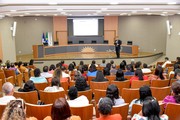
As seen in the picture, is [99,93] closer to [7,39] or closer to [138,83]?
[138,83]

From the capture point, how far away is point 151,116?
2.54 metres

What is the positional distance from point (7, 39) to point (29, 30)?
4.45m

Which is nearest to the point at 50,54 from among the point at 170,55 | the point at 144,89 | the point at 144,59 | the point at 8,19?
the point at 8,19

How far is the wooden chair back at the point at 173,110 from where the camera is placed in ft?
10.6

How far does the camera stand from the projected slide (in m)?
18.0

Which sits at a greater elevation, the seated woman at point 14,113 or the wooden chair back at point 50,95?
the seated woman at point 14,113

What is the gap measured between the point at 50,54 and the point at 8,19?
149 inches

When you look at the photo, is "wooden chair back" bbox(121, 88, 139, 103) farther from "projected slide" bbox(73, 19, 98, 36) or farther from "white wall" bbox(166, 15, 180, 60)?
"projected slide" bbox(73, 19, 98, 36)

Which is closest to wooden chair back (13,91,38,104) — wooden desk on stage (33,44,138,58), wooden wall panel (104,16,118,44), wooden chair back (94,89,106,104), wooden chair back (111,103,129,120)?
wooden chair back (94,89,106,104)

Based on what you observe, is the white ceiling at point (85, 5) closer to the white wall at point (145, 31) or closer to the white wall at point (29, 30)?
the white wall at point (29, 30)

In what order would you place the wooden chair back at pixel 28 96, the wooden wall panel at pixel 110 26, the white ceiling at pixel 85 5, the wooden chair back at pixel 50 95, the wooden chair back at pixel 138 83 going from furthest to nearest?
the wooden wall panel at pixel 110 26
the white ceiling at pixel 85 5
the wooden chair back at pixel 138 83
the wooden chair back at pixel 50 95
the wooden chair back at pixel 28 96

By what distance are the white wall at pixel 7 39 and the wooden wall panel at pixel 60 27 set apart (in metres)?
4.73

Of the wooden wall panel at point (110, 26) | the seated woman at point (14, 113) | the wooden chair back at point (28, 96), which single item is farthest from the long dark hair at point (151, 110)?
the wooden wall panel at point (110, 26)

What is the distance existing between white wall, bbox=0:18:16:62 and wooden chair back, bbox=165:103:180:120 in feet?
34.3
